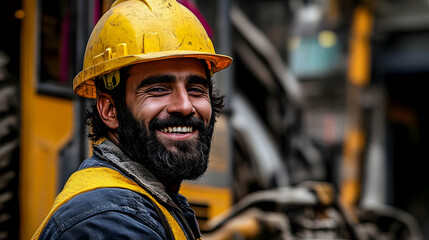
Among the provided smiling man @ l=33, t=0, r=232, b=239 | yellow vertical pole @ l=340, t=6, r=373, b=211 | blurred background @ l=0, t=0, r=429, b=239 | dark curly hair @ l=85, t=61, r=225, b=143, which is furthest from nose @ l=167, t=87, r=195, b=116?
yellow vertical pole @ l=340, t=6, r=373, b=211

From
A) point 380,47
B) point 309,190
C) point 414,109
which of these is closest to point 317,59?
point 380,47

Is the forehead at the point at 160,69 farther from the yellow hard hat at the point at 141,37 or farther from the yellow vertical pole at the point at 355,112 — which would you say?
the yellow vertical pole at the point at 355,112

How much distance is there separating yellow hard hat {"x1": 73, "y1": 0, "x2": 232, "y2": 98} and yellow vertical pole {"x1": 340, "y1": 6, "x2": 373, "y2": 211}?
25.7 feet

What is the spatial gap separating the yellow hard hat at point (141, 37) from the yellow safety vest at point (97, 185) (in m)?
0.30

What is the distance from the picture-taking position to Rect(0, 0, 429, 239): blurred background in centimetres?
266

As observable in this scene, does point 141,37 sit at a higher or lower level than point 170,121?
higher

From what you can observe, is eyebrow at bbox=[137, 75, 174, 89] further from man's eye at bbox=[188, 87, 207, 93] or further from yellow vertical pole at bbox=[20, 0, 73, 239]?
yellow vertical pole at bbox=[20, 0, 73, 239]

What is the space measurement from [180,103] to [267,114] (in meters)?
5.00

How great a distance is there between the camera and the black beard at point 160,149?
5.37 feet

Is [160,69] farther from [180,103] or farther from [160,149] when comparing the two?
[160,149]

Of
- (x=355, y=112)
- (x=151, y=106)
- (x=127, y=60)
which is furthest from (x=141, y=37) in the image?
(x=355, y=112)

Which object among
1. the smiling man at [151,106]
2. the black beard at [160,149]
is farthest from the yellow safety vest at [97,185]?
the black beard at [160,149]

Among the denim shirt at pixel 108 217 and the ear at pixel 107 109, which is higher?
the ear at pixel 107 109

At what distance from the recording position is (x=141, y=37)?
1651 millimetres
